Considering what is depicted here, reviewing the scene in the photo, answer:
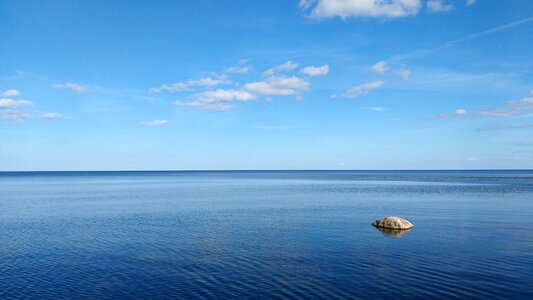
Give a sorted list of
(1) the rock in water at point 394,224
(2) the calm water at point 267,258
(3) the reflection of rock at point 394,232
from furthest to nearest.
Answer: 1. (1) the rock in water at point 394,224
2. (3) the reflection of rock at point 394,232
3. (2) the calm water at point 267,258

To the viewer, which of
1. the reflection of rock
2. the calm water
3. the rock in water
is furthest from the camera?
the rock in water

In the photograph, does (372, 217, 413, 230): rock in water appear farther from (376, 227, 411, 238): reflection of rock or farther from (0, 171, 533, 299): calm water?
(0, 171, 533, 299): calm water

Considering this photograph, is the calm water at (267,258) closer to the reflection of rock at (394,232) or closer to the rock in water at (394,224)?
the reflection of rock at (394,232)

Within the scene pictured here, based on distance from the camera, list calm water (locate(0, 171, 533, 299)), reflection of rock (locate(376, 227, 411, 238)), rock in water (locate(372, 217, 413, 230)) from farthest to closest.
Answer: rock in water (locate(372, 217, 413, 230)) → reflection of rock (locate(376, 227, 411, 238)) → calm water (locate(0, 171, 533, 299))

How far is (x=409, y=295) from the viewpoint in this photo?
20.8 m

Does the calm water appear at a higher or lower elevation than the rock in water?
lower

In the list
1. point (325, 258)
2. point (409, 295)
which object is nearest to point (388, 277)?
point (409, 295)

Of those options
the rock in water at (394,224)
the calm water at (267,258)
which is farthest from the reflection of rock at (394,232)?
the calm water at (267,258)

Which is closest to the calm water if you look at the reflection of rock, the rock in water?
the reflection of rock

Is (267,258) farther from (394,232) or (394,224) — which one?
(394,224)

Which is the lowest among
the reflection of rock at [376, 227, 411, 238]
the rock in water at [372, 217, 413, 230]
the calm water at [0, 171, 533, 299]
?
the calm water at [0, 171, 533, 299]

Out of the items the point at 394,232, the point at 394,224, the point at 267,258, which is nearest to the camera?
the point at 267,258

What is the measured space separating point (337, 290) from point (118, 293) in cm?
1209

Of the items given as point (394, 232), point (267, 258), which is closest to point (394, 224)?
point (394, 232)
